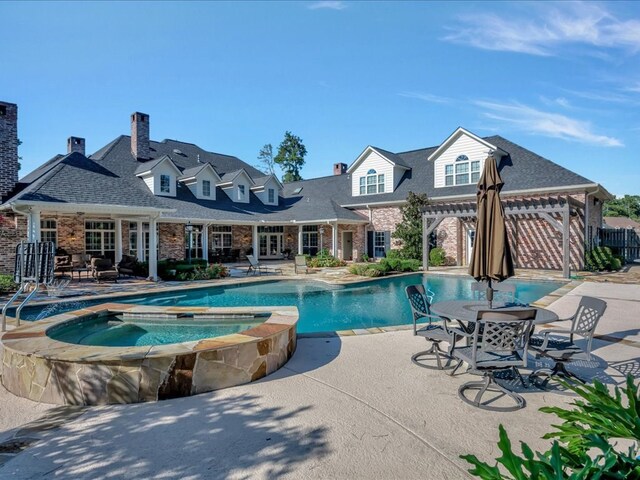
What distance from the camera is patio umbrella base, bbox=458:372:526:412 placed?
3.96 metres

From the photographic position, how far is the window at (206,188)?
76.4ft

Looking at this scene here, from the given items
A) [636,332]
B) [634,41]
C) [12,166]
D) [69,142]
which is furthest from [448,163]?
[69,142]

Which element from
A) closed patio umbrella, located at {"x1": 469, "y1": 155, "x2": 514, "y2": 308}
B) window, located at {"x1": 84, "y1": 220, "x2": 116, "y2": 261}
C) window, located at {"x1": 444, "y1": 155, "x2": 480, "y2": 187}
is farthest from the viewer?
window, located at {"x1": 444, "y1": 155, "x2": 480, "y2": 187}

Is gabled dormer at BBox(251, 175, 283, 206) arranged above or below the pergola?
above

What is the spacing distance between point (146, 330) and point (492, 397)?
6.43 m

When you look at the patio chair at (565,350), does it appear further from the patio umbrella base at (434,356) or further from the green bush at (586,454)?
the green bush at (586,454)

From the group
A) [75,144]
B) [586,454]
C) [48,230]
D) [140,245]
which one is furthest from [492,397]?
[75,144]

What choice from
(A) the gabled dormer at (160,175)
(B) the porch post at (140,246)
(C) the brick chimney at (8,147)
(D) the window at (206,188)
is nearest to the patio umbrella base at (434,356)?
(B) the porch post at (140,246)

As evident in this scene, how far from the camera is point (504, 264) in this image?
4.91m

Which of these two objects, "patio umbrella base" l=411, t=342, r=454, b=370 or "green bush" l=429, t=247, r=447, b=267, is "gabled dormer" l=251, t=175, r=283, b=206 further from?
"patio umbrella base" l=411, t=342, r=454, b=370

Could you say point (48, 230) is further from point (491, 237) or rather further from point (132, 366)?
point (491, 237)

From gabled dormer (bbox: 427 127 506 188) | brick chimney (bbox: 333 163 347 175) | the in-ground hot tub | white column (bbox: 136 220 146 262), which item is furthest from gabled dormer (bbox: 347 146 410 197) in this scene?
the in-ground hot tub

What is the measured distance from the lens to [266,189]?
2678 cm

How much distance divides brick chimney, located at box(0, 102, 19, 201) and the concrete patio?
13.9 meters
